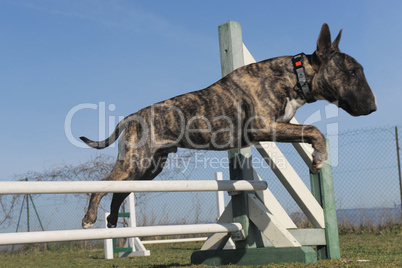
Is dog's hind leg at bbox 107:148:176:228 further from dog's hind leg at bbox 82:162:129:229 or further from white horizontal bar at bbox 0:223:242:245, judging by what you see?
white horizontal bar at bbox 0:223:242:245

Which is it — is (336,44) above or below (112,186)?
above

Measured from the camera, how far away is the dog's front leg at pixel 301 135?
3.00 meters

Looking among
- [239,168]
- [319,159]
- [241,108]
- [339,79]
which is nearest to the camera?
[319,159]

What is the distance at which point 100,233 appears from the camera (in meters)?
3.02

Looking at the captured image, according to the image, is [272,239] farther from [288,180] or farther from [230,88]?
[230,88]

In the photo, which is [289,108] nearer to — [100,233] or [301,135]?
[301,135]

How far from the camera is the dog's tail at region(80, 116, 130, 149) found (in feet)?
11.3

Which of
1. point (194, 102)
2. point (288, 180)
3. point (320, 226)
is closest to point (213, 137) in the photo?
point (194, 102)

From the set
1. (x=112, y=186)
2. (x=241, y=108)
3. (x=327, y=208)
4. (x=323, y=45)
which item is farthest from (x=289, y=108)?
(x=112, y=186)

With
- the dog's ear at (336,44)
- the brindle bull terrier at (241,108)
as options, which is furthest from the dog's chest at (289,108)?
the dog's ear at (336,44)

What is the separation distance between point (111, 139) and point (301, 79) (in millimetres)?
1496

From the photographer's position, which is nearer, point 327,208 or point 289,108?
point 289,108

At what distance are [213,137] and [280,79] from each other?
0.64 meters

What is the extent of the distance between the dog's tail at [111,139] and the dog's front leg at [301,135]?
3.59ft
